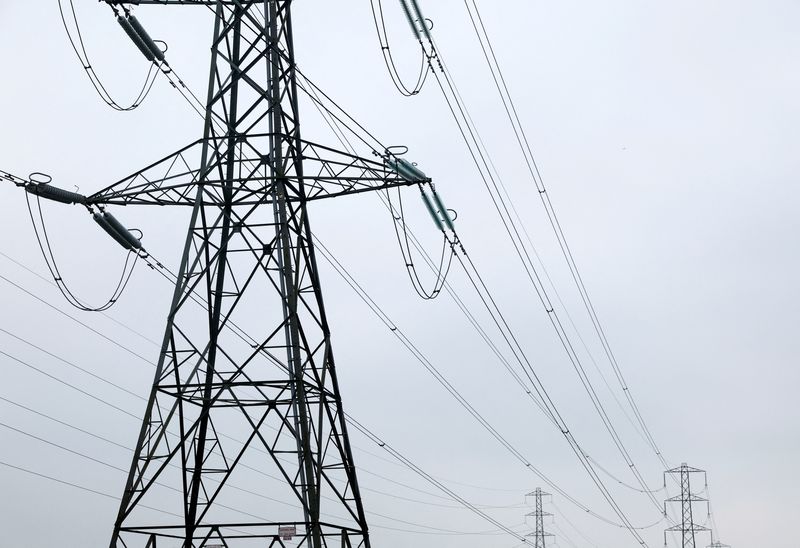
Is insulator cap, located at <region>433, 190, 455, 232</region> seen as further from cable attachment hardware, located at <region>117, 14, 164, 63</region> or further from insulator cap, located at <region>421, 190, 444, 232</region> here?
cable attachment hardware, located at <region>117, 14, 164, 63</region>

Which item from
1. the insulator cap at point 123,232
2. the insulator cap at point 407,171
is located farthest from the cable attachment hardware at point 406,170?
the insulator cap at point 123,232

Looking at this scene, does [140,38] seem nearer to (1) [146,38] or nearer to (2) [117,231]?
(1) [146,38]

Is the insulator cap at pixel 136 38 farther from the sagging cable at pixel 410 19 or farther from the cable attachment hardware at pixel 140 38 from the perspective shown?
the sagging cable at pixel 410 19

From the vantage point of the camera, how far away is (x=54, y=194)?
21922mm

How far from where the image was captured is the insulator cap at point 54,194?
21406mm

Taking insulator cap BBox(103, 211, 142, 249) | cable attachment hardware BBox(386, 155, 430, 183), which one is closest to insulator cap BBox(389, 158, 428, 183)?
cable attachment hardware BBox(386, 155, 430, 183)

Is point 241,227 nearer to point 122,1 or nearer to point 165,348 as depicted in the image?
point 165,348

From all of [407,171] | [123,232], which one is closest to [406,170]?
[407,171]

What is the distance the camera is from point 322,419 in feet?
69.2

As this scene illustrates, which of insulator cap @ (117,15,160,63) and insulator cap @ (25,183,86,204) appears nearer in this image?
insulator cap @ (25,183,86,204)

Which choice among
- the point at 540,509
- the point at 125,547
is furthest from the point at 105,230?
the point at 540,509

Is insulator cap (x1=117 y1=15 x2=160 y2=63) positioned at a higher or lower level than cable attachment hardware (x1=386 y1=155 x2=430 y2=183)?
higher

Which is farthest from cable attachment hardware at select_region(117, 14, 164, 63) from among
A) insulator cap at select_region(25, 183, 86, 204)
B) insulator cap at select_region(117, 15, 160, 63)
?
insulator cap at select_region(25, 183, 86, 204)

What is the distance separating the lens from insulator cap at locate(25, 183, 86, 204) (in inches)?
843
